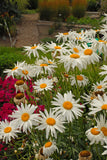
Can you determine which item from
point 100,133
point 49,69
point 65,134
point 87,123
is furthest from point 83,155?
point 87,123

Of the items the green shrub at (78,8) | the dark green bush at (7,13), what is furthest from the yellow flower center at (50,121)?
the green shrub at (78,8)

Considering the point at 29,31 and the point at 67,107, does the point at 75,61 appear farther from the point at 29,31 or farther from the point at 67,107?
the point at 29,31

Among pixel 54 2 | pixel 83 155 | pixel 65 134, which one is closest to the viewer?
A: pixel 83 155

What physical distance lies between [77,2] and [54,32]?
2.76 metres

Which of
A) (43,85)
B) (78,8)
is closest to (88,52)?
(43,85)

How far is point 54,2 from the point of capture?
10.1 metres

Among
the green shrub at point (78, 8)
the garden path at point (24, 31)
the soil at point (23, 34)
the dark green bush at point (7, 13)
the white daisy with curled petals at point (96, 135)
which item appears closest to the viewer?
the white daisy with curled petals at point (96, 135)

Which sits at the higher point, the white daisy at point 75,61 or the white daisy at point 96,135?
the white daisy at point 75,61

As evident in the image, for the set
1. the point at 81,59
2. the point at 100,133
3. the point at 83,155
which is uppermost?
the point at 81,59

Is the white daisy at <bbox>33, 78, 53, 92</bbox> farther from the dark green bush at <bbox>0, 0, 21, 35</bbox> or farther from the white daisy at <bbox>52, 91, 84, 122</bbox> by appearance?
the dark green bush at <bbox>0, 0, 21, 35</bbox>

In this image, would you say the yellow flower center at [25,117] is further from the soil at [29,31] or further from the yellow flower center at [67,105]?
the soil at [29,31]

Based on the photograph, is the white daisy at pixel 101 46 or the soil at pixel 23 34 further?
the soil at pixel 23 34

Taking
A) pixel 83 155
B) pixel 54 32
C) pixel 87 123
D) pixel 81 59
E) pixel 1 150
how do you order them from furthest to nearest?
1. pixel 54 32
2. pixel 1 150
3. pixel 87 123
4. pixel 81 59
5. pixel 83 155

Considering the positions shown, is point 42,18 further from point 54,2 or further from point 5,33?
point 5,33
